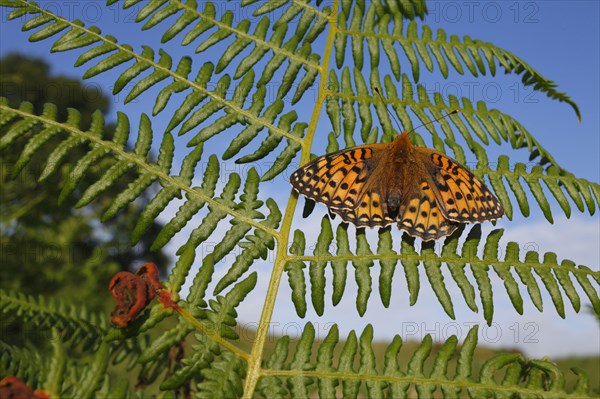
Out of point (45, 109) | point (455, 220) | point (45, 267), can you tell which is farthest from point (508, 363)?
point (45, 267)

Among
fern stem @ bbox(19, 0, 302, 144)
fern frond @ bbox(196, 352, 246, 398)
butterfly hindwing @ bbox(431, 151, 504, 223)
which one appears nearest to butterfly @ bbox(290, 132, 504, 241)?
butterfly hindwing @ bbox(431, 151, 504, 223)

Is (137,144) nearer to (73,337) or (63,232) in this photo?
(73,337)

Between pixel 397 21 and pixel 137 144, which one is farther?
pixel 397 21

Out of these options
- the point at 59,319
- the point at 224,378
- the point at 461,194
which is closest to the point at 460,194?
the point at 461,194

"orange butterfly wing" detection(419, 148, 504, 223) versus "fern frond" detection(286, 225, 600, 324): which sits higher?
"orange butterfly wing" detection(419, 148, 504, 223)

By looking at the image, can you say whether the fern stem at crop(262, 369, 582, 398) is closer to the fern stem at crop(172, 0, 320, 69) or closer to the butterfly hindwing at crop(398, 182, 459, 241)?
the butterfly hindwing at crop(398, 182, 459, 241)

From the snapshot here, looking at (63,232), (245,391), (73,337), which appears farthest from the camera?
(63,232)
